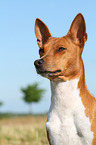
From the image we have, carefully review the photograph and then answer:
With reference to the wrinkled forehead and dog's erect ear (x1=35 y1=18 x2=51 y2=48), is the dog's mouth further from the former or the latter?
dog's erect ear (x1=35 y1=18 x2=51 y2=48)

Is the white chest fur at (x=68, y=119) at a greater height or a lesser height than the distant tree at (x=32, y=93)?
greater

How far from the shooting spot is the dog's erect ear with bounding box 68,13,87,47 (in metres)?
5.03

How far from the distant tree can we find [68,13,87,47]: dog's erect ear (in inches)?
1145

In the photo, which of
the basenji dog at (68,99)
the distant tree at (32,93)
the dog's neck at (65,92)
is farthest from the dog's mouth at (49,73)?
the distant tree at (32,93)

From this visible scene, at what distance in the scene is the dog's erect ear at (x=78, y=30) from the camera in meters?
5.03

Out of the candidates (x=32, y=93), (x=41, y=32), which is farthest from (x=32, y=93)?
(x=41, y=32)

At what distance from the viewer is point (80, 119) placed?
4.66m

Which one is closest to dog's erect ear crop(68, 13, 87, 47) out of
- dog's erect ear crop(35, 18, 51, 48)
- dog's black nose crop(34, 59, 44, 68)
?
dog's erect ear crop(35, 18, 51, 48)

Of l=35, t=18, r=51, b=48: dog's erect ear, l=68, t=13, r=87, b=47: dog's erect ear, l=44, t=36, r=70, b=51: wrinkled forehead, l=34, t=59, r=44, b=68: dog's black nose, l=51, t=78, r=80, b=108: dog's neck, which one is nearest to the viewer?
l=34, t=59, r=44, b=68: dog's black nose

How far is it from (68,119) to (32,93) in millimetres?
29353

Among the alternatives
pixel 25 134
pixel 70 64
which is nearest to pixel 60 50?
pixel 70 64

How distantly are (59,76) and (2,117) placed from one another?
95.9ft

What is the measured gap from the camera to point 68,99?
4.75 m

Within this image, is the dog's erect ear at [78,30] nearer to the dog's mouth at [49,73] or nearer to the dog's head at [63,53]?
the dog's head at [63,53]
